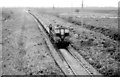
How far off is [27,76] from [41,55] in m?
5.74

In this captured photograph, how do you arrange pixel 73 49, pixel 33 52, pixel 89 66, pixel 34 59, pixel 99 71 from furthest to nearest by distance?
pixel 73 49 < pixel 33 52 < pixel 34 59 < pixel 89 66 < pixel 99 71

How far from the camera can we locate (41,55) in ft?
64.8

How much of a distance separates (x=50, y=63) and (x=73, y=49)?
6384 millimetres

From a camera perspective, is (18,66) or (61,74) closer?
(61,74)

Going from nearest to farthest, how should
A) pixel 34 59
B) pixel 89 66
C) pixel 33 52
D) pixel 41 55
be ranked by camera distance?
pixel 89 66
pixel 34 59
pixel 41 55
pixel 33 52

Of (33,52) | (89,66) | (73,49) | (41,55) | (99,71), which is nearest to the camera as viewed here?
(99,71)

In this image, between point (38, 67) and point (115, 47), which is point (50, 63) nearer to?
point (38, 67)

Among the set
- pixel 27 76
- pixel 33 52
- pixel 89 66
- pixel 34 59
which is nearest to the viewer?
pixel 27 76

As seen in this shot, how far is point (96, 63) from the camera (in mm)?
17297

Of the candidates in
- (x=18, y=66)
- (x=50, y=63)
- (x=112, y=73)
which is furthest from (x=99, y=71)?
(x=18, y=66)

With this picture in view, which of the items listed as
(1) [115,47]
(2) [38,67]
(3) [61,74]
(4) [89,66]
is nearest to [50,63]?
(2) [38,67]

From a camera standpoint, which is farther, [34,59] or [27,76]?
[34,59]

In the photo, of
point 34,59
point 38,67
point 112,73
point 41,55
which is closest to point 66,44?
point 41,55

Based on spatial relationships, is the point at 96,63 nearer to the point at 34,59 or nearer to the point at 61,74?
the point at 61,74
